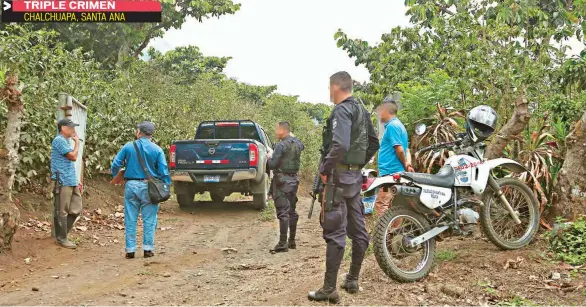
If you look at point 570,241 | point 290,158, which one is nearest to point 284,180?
point 290,158

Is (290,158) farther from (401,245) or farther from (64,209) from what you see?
(64,209)

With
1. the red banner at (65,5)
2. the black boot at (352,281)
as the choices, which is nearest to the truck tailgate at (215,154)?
the red banner at (65,5)

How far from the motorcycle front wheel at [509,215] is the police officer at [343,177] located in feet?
5.16

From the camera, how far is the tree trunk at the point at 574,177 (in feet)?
18.5

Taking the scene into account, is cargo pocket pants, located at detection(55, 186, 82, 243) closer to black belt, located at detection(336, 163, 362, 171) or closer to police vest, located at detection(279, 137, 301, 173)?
police vest, located at detection(279, 137, 301, 173)

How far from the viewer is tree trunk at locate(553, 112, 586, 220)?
562cm

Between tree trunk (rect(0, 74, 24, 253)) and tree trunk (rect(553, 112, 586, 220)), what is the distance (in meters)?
6.24

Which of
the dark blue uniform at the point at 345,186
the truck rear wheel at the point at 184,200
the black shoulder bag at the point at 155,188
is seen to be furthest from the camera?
the truck rear wheel at the point at 184,200

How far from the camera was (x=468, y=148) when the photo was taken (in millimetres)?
5523

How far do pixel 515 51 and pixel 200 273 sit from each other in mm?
6267

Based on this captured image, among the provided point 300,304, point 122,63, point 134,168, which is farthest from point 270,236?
point 122,63

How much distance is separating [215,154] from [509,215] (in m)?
6.66

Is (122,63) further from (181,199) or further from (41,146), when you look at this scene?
(41,146)

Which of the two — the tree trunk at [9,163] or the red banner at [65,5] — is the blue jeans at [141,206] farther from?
the red banner at [65,5]
